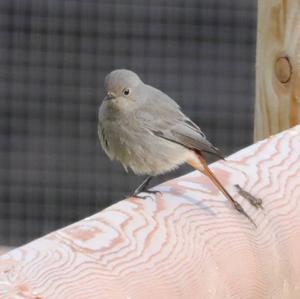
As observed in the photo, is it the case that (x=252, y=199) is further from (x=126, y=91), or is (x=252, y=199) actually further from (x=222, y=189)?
(x=126, y=91)

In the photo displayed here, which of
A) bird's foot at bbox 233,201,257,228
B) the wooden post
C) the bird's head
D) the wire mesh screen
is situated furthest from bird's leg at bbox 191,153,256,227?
the wire mesh screen

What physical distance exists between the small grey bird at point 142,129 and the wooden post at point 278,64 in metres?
0.20

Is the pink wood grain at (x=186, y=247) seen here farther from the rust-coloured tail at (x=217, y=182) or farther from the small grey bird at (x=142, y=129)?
the small grey bird at (x=142, y=129)

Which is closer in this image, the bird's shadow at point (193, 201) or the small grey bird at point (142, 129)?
the bird's shadow at point (193, 201)

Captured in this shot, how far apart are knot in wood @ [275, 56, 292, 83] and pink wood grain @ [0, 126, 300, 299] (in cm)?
35

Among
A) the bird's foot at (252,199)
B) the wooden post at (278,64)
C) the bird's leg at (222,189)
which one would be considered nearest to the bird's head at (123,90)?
the wooden post at (278,64)

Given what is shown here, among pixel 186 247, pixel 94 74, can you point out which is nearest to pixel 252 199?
pixel 186 247

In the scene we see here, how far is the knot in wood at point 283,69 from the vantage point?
2.70 m

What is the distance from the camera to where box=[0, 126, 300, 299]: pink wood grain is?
5.05ft

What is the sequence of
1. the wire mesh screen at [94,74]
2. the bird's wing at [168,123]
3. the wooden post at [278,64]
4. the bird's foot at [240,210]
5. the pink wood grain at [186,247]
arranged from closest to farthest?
1. the pink wood grain at [186,247]
2. the bird's foot at [240,210]
3. the wooden post at [278,64]
4. the bird's wing at [168,123]
5. the wire mesh screen at [94,74]

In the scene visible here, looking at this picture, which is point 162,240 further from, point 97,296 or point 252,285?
point 97,296

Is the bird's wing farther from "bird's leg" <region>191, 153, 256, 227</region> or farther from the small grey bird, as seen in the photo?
"bird's leg" <region>191, 153, 256, 227</region>

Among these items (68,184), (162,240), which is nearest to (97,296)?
(162,240)

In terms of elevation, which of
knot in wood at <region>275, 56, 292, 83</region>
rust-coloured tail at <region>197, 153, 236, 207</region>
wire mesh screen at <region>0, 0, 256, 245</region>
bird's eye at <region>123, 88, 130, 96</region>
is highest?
knot in wood at <region>275, 56, 292, 83</region>
